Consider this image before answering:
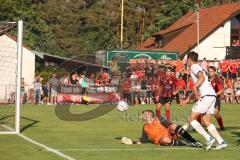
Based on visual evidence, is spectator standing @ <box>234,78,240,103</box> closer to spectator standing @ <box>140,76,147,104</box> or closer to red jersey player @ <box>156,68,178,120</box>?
spectator standing @ <box>140,76,147,104</box>

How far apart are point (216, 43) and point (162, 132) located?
4039cm

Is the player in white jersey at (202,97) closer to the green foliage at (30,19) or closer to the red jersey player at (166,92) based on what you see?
the red jersey player at (166,92)

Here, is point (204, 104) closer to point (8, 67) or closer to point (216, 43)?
point (8, 67)

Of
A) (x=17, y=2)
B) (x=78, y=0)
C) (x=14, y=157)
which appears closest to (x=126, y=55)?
(x=17, y=2)

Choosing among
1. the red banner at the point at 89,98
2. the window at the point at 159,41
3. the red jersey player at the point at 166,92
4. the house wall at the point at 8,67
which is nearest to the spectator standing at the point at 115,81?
the red banner at the point at 89,98

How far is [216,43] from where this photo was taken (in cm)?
5366

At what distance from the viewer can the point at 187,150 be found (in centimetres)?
1309

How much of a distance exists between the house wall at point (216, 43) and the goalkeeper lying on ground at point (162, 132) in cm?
3965

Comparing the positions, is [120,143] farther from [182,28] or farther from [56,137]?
[182,28]

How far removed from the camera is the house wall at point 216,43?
53469 mm

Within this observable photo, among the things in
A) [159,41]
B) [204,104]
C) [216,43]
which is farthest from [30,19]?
[204,104]

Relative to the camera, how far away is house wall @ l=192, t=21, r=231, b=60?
175ft

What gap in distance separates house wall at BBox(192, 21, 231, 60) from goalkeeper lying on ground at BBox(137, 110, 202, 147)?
3965cm

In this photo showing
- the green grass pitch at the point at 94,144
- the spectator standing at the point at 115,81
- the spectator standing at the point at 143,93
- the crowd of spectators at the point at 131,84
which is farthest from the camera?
the spectator standing at the point at 115,81
